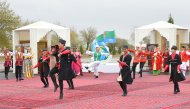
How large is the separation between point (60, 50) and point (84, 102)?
189 centimetres

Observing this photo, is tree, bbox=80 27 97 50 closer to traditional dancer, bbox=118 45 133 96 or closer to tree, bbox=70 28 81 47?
tree, bbox=70 28 81 47

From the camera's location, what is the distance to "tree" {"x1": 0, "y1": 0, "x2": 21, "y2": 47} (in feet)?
172

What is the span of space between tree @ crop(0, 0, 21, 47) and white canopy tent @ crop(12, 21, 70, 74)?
27.9 metres

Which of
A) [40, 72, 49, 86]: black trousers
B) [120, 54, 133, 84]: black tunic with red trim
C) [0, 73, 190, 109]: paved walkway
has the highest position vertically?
[120, 54, 133, 84]: black tunic with red trim

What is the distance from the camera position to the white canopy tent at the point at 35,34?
2372cm

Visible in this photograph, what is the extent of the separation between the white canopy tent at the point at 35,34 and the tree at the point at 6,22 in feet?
91.5

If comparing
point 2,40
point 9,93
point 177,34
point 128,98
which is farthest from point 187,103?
point 2,40

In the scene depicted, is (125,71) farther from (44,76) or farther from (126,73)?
(44,76)

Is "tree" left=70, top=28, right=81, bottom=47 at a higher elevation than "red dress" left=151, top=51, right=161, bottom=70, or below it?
higher

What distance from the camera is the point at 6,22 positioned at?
52656 mm

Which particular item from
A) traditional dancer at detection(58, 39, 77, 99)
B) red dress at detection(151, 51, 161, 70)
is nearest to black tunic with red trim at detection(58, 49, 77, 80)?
traditional dancer at detection(58, 39, 77, 99)

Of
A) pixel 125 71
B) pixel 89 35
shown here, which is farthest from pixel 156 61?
pixel 89 35

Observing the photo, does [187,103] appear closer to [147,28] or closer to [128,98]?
[128,98]

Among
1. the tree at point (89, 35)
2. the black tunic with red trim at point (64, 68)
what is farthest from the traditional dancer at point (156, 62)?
the tree at point (89, 35)
